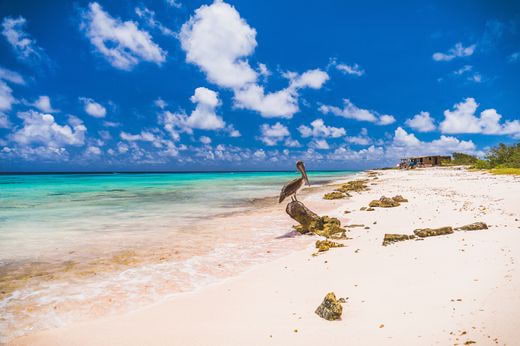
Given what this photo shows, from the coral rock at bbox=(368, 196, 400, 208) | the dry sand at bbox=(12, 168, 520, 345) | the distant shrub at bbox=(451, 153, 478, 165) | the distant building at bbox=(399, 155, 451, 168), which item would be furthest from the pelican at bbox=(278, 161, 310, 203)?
the distant building at bbox=(399, 155, 451, 168)

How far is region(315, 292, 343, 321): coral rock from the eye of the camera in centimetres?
496

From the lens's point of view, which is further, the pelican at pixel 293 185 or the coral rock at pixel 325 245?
the pelican at pixel 293 185

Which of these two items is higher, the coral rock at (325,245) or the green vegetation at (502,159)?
the green vegetation at (502,159)

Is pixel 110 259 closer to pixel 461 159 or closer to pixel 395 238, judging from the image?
pixel 395 238

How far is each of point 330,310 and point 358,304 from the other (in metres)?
0.74

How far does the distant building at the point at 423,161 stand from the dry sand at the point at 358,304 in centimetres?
9690

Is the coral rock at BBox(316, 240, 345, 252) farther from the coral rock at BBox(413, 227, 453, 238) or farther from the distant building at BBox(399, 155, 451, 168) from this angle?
A: the distant building at BBox(399, 155, 451, 168)

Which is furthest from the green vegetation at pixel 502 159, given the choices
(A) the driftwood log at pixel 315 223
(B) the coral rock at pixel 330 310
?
(B) the coral rock at pixel 330 310

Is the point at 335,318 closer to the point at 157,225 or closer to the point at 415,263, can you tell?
the point at 415,263

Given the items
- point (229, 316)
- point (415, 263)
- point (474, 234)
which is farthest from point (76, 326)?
point (474, 234)

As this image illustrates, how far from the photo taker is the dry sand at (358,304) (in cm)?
446

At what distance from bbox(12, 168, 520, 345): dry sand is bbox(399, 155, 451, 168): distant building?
96899 millimetres

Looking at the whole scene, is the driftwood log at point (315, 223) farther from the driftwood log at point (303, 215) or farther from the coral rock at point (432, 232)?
the coral rock at point (432, 232)

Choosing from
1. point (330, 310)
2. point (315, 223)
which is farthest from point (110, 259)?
point (330, 310)
